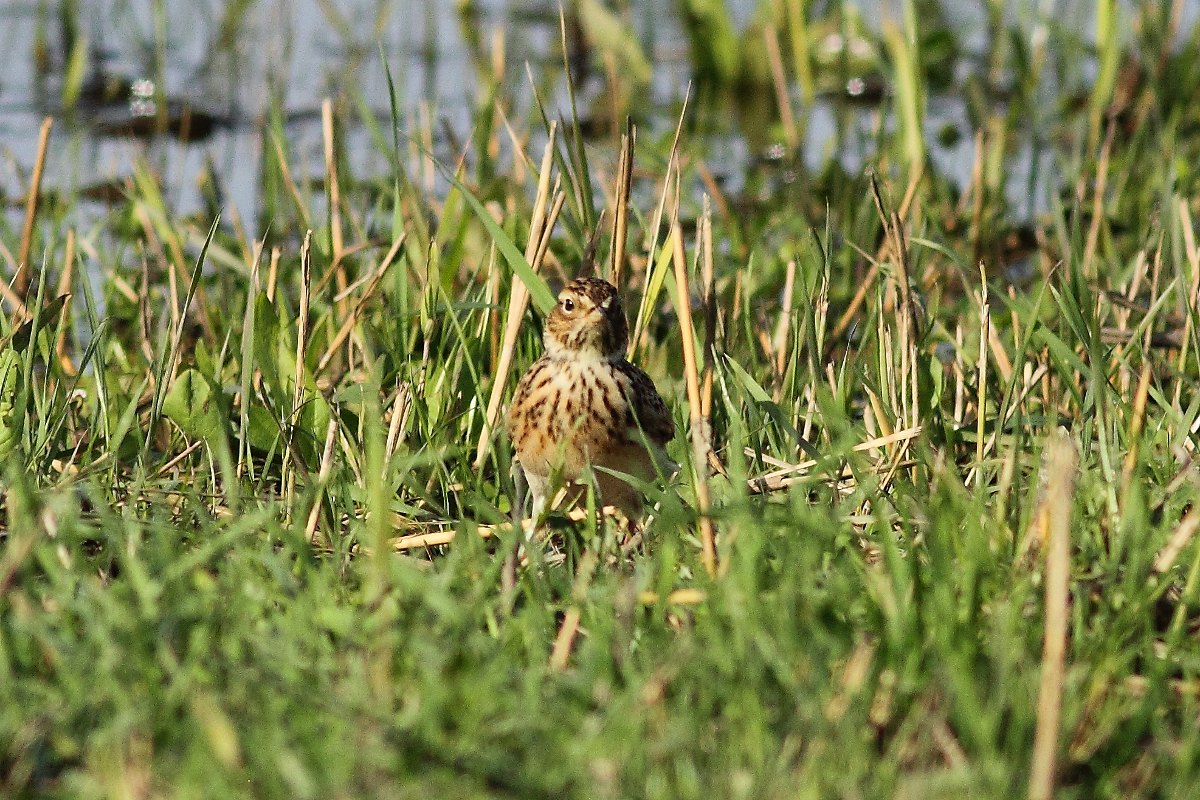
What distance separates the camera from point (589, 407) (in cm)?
503

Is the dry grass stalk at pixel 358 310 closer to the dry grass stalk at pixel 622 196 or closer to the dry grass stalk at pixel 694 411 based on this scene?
the dry grass stalk at pixel 622 196

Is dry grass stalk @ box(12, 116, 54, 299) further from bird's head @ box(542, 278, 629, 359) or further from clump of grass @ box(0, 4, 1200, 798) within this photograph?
bird's head @ box(542, 278, 629, 359)

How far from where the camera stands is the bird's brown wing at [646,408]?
5117mm

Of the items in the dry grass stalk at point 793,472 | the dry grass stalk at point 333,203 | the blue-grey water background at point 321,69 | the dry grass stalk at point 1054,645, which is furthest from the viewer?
the blue-grey water background at point 321,69

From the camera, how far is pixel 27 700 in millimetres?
3316

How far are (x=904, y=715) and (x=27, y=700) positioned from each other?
1565mm

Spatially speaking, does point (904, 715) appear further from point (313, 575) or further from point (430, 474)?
point (430, 474)

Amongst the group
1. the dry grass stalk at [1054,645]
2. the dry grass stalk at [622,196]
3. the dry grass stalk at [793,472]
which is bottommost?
the dry grass stalk at [793,472]

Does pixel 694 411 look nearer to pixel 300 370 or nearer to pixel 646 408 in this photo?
pixel 646 408

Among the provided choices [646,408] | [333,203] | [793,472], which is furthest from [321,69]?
[793,472]

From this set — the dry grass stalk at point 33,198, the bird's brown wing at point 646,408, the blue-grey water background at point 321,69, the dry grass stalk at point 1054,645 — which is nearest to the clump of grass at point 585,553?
the dry grass stalk at point 1054,645

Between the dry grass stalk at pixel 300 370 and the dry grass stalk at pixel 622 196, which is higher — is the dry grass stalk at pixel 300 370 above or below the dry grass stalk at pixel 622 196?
below

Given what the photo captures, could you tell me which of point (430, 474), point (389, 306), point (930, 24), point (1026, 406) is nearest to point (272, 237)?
point (389, 306)

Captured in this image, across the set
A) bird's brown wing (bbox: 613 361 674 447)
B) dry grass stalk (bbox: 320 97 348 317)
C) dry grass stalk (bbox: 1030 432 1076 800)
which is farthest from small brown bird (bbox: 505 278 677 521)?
dry grass stalk (bbox: 1030 432 1076 800)
